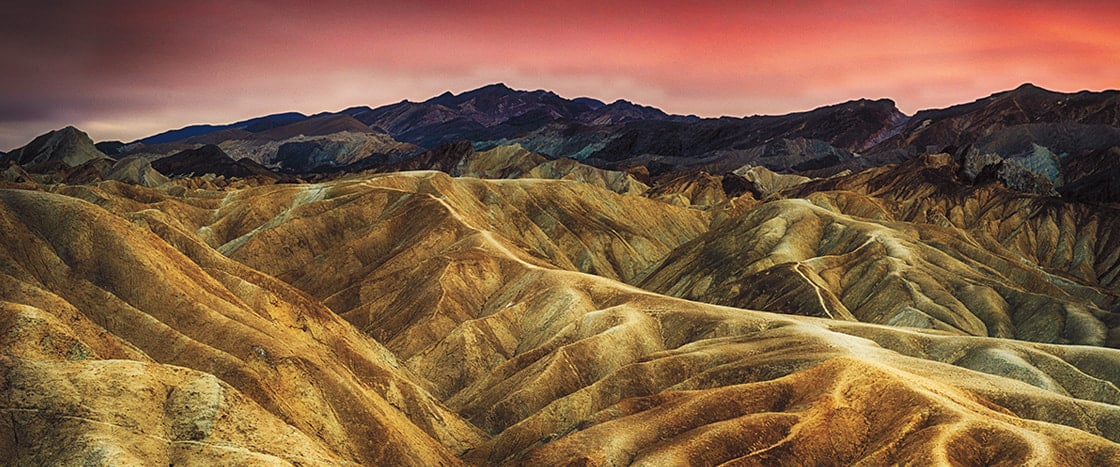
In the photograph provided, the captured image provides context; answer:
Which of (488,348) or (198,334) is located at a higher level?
(198,334)

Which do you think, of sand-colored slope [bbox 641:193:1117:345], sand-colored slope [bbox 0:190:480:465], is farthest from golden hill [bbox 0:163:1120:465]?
sand-colored slope [bbox 641:193:1117:345]

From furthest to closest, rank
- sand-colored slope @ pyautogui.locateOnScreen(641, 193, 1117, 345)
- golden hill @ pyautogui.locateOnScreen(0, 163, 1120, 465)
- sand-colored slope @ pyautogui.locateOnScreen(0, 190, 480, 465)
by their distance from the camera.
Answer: sand-colored slope @ pyautogui.locateOnScreen(641, 193, 1117, 345) < sand-colored slope @ pyautogui.locateOnScreen(0, 190, 480, 465) < golden hill @ pyautogui.locateOnScreen(0, 163, 1120, 465)

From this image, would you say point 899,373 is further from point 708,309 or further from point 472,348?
point 472,348

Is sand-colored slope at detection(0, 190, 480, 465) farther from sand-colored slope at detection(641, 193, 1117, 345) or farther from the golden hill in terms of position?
sand-colored slope at detection(641, 193, 1117, 345)

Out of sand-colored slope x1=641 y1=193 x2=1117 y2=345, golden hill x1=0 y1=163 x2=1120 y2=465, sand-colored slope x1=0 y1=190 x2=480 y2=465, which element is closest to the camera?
golden hill x1=0 y1=163 x2=1120 y2=465

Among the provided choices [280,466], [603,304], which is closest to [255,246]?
[603,304]

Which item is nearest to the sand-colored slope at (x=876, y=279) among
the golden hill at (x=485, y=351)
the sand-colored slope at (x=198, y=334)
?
the golden hill at (x=485, y=351)

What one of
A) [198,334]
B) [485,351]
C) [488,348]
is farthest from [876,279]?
[198,334]

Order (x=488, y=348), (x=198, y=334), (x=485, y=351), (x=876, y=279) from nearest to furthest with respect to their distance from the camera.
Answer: (x=198, y=334) → (x=485, y=351) → (x=488, y=348) → (x=876, y=279)

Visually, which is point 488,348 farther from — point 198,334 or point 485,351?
point 198,334
